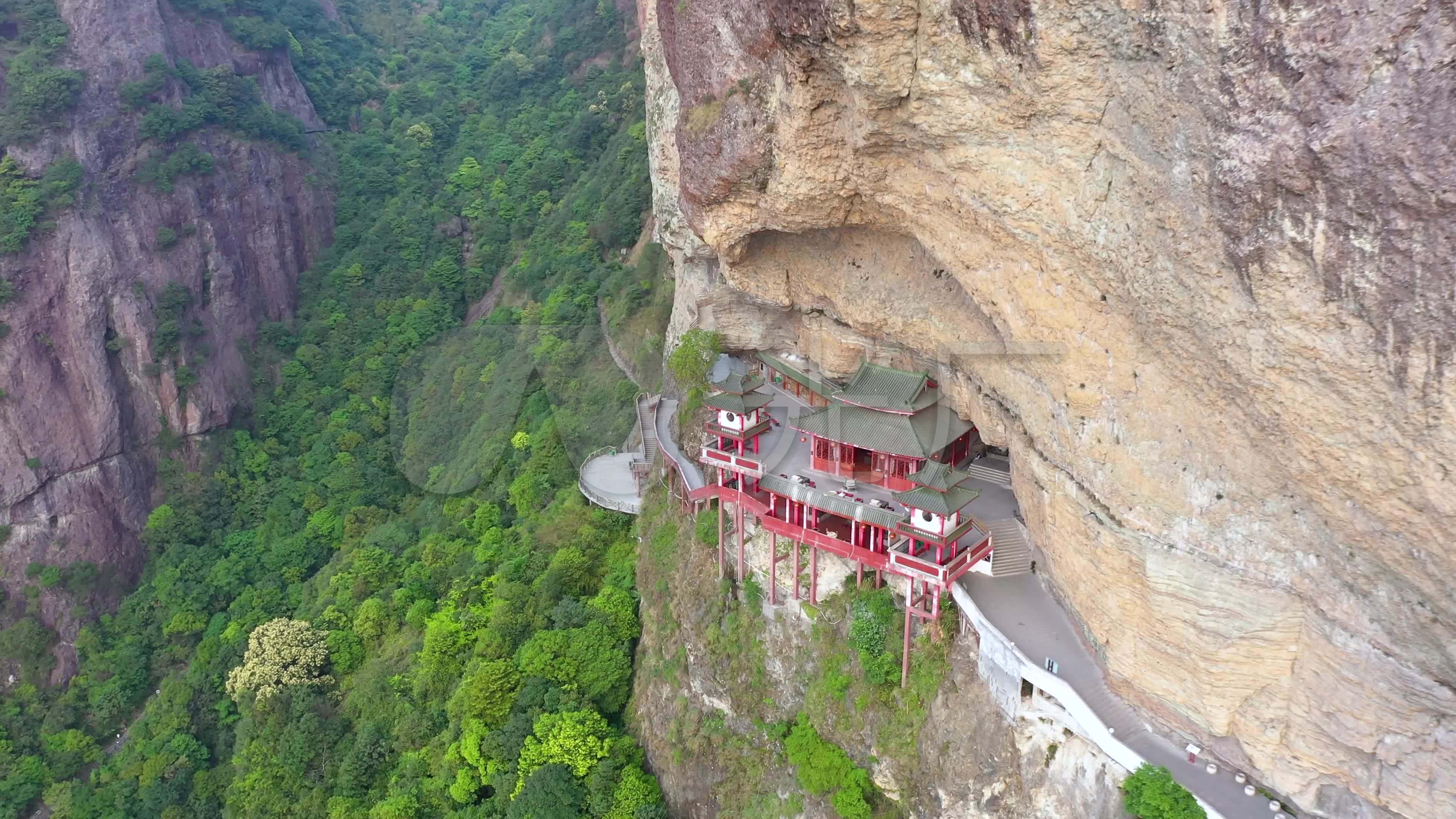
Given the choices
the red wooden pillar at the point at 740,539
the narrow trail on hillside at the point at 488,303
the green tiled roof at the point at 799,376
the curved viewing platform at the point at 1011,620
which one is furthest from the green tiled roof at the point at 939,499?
the narrow trail on hillside at the point at 488,303

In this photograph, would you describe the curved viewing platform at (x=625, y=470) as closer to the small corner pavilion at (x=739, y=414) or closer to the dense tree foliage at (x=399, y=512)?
the dense tree foliage at (x=399, y=512)

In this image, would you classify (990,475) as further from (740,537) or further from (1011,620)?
(740,537)

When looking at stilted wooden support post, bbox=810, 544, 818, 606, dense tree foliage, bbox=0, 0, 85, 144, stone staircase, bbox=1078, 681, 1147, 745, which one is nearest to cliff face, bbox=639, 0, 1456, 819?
stone staircase, bbox=1078, 681, 1147, 745

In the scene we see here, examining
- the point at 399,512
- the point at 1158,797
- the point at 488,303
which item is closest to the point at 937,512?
the point at 1158,797

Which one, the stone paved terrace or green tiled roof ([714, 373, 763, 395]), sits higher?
green tiled roof ([714, 373, 763, 395])

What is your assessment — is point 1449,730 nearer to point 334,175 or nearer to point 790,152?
point 790,152

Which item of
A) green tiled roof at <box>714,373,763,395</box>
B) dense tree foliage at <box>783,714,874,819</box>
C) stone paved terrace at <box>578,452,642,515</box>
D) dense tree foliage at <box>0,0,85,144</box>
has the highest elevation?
dense tree foliage at <box>0,0,85,144</box>

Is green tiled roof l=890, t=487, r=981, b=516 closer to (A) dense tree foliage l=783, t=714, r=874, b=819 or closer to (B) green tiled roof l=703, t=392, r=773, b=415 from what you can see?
(B) green tiled roof l=703, t=392, r=773, b=415
